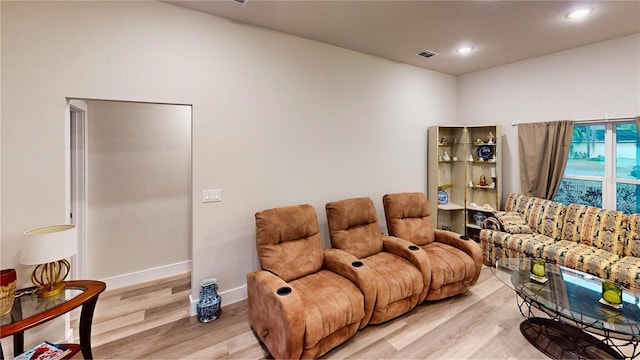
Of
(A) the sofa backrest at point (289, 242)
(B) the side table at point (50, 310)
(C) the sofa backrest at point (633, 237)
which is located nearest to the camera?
(B) the side table at point (50, 310)

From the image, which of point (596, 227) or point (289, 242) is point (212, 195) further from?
point (596, 227)

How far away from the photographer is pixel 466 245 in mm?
3080

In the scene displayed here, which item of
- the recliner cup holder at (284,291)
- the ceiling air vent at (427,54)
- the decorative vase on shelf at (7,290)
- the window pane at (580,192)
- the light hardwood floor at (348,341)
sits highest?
the ceiling air vent at (427,54)

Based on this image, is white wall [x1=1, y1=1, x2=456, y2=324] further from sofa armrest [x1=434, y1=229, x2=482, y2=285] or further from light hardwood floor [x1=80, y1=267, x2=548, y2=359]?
sofa armrest [x1=434, y1=229, x2=482, y2=285]

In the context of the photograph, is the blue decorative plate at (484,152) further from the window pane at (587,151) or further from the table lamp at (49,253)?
the table lamp at (49,253)

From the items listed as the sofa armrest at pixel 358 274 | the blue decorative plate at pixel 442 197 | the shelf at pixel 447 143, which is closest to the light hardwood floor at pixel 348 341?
the sofa armrest at pixel 358 274

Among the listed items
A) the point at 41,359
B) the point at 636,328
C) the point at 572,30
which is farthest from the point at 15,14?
the point at 572,30

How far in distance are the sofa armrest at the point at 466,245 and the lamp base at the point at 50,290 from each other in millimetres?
3675

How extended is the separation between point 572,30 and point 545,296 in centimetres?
299

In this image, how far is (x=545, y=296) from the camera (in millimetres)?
2250

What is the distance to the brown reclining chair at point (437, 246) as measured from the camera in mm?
2826

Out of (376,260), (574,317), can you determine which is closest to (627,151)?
(574,317)

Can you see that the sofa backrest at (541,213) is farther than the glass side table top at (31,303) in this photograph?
Yes

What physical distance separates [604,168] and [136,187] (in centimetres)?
605
